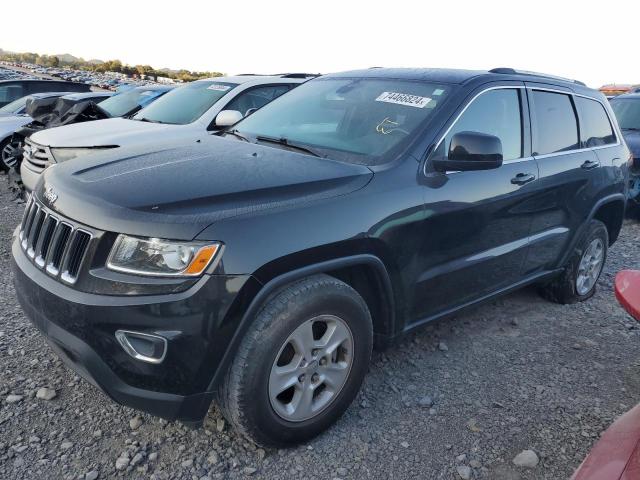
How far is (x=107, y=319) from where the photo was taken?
6.85 feet

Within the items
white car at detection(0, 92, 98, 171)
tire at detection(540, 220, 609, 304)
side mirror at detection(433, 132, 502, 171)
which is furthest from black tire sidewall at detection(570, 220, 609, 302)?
white car at detection(0, 92, 98, 171)

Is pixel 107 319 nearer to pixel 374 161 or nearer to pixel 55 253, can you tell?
pixel 55 253

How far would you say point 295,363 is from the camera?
2.46 metres

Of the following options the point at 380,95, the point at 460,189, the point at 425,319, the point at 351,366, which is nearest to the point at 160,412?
the point at 351,366

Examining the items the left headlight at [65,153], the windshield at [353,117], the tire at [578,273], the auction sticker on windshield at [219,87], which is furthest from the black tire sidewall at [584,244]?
the left headlight at [65,153]

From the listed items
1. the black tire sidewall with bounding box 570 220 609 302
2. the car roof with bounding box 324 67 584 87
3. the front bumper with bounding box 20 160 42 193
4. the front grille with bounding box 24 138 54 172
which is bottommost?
the black tire sidewall with bounding box 570 220 609 302

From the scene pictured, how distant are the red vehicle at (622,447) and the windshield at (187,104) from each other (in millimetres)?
5425

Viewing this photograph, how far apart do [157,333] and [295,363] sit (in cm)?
67

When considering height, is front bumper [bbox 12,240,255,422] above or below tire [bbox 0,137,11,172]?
above

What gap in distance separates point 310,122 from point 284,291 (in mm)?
1436

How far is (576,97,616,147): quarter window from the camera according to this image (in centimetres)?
425

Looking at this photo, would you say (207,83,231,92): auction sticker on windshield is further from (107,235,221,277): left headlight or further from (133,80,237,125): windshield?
(107,235,221,277): left headlight

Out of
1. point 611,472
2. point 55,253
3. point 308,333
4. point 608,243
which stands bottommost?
point 608,243

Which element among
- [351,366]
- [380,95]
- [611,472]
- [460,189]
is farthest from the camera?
[380,95]
